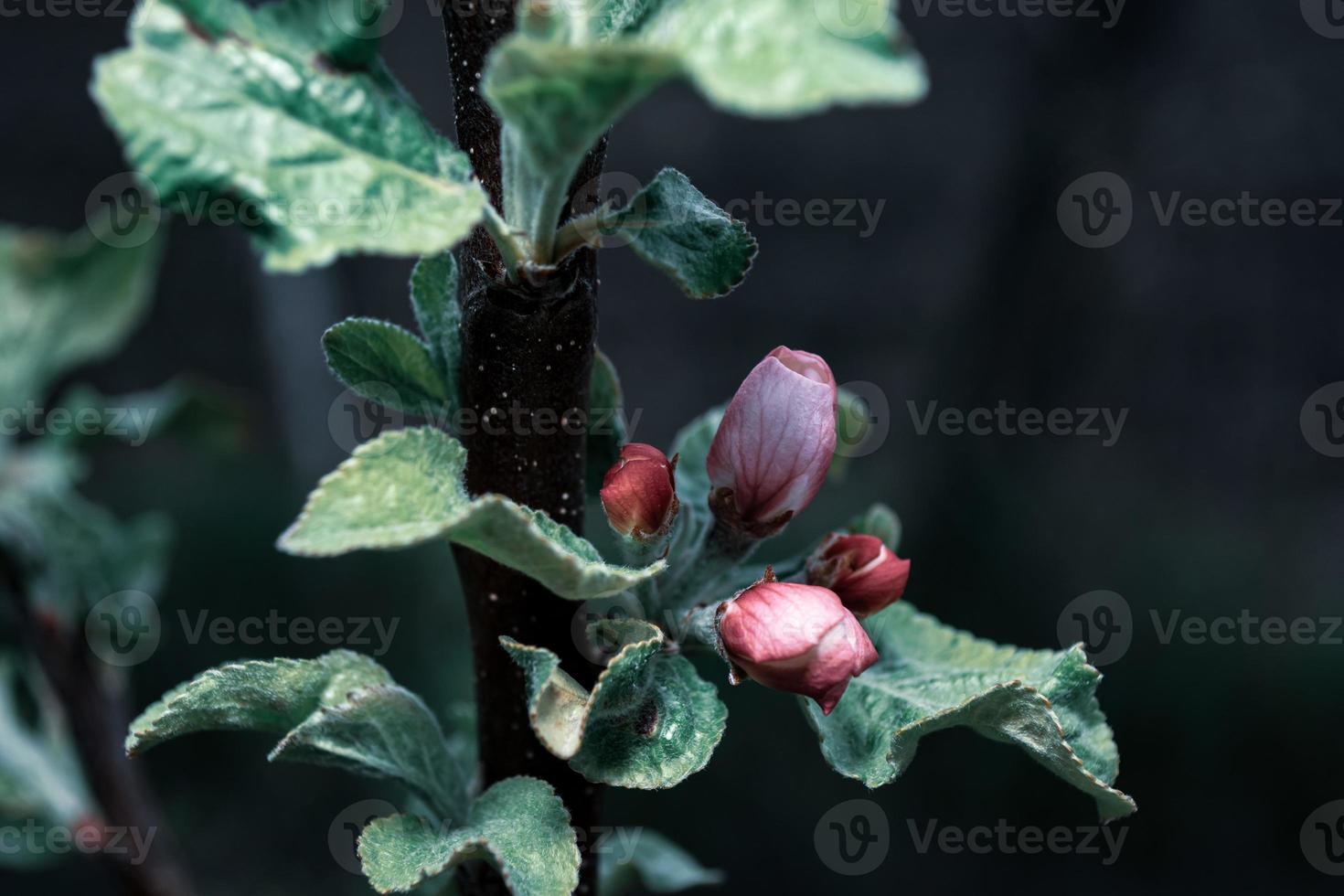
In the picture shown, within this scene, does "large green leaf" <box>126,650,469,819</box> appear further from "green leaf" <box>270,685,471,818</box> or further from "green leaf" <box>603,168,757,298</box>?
"green leaf" <box>603,168,757,298</box>

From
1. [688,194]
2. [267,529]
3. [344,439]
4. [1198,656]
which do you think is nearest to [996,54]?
[1198,656]


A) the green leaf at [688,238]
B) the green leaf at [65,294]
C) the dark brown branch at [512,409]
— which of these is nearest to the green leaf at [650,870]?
the dark brown branch at [512,409]

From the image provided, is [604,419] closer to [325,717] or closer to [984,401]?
[325,717]

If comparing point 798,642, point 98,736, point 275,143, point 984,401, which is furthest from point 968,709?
point 984,401

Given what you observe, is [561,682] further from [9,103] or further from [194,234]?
[9,103]

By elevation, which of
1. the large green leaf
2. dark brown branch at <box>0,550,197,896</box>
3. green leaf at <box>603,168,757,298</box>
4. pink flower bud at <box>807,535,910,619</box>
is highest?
green leaf at <box>603,168,757,298</box>

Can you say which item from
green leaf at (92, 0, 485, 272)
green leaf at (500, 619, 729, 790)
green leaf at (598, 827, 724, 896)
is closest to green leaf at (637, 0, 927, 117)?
green leaf at (92, 0, 485, 272)

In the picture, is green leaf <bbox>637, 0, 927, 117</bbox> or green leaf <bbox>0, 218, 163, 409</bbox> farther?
green leaf <bbox>0, 218, 163, 409</bbox>
